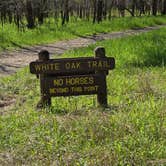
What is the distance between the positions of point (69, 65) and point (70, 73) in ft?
0.54

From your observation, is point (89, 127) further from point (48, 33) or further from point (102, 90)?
point (48, 33)

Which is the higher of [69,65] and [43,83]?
[69,65]

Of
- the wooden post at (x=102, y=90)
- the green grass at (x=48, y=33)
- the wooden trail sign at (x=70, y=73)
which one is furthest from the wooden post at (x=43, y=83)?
the green grass at (x=48, y=33)

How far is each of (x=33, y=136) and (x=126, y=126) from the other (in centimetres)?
120

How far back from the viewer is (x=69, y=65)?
8195 millimetres

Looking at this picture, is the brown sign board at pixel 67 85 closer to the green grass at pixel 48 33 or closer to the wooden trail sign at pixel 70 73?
the wooden trail sign at pixel 70 73

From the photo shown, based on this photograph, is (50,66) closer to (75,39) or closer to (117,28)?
(75,39)

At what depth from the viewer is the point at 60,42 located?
20641 millimetres

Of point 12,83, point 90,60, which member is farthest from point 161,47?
point 90,60

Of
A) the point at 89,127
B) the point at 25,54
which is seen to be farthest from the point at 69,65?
the point at 25,54

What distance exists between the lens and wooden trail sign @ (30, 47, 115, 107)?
26.9 ft

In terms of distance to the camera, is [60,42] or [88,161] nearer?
[88,161]

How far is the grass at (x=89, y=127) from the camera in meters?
5.47

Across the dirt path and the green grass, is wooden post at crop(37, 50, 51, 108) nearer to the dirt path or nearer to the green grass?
the dirt path
